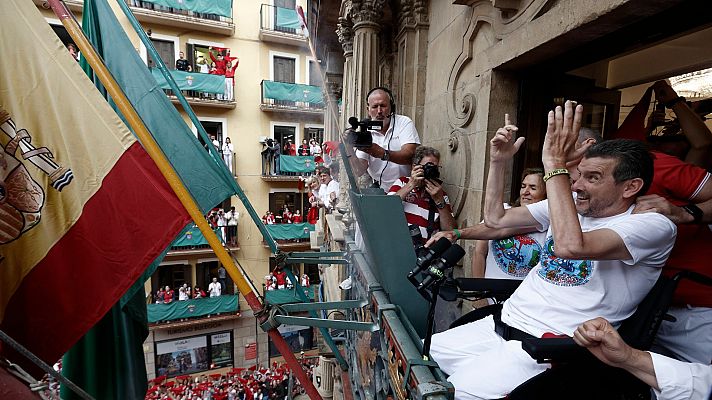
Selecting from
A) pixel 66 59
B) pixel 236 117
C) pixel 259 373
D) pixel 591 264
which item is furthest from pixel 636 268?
pixel 236 117

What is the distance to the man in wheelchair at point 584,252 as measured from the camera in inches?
60.8

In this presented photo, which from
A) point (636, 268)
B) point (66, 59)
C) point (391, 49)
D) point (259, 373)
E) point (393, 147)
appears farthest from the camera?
point (259, 373)

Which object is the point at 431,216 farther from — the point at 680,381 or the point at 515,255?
the point at 680,381

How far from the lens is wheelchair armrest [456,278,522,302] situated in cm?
224

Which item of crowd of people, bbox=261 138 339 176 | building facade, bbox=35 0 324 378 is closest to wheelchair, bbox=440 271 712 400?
building facade, bbox=35 0 324 378

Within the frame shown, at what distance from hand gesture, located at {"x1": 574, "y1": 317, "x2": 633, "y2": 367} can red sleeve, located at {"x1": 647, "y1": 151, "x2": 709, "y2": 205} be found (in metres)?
1.07

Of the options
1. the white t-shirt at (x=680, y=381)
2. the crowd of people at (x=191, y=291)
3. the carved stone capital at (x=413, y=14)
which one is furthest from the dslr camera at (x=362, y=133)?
the crowd of people at (x=191, y=291)

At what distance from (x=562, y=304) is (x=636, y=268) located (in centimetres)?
35

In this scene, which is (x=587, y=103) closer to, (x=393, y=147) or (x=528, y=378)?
(x=393, y=147)

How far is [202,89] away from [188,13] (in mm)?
3773

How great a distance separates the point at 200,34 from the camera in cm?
1720

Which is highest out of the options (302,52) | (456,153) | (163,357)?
(302,52)

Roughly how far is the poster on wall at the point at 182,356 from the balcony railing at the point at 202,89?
10896 millimetres

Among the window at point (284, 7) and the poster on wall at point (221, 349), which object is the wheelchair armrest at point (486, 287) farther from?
the window at point (284, 7)
